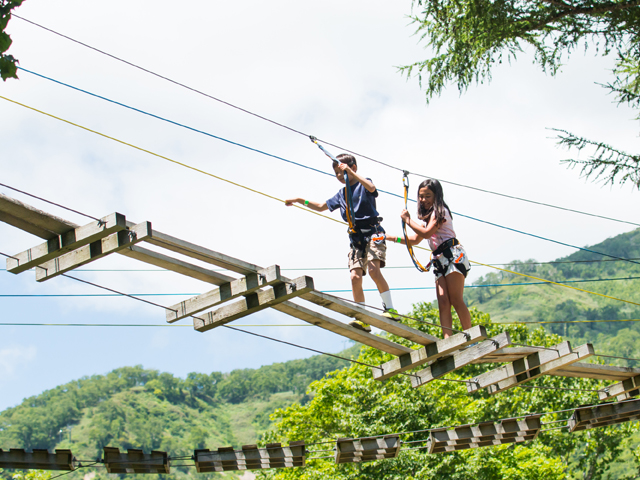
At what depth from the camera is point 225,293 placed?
18.7 ft

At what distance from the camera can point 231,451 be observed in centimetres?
797

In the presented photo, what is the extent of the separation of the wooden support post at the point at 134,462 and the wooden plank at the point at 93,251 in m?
2.78

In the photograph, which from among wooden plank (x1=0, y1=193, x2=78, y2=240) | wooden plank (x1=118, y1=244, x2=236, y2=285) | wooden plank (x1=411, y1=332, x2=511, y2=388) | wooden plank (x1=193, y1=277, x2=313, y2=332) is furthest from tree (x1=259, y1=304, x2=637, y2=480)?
wooden plank (x1=0, y1=193, x2=78, y2=240)

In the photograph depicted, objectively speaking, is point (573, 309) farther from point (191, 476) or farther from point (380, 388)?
point (380, 388)

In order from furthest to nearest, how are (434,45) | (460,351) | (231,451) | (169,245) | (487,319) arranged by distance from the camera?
(487,319) < (434,45) < (231,451) < (460,351) < (169,245)

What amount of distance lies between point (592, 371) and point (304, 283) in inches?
173

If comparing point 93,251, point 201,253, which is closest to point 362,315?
point 201,253

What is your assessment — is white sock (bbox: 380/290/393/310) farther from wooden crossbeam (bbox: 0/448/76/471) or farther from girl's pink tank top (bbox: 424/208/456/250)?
wooden crossbeam (bbox: 0/448/76/471)

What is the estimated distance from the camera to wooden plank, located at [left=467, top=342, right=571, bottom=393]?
7.18 meters

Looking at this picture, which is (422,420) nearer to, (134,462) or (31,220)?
(134,462)

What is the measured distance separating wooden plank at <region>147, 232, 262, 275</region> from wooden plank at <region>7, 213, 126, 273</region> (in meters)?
0.29

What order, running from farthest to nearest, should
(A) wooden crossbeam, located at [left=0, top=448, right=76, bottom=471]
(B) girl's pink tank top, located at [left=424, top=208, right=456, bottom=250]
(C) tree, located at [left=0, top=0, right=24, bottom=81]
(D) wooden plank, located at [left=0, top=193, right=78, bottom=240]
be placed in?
(A) wooden crossbeam, located at [left=0, top=448, right=76, bottom=471], (B) girl's pink tank top, located at [left=424, top=208, right=456, bottom=250], (D) wooden plank, located at [left=0, top=193, right=78, bottom=240], (C) tree, located at [left=0, top=0, right=24, bottom=81]

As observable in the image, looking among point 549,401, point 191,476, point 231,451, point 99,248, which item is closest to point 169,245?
point 99,248

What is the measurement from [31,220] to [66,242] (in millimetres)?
291
